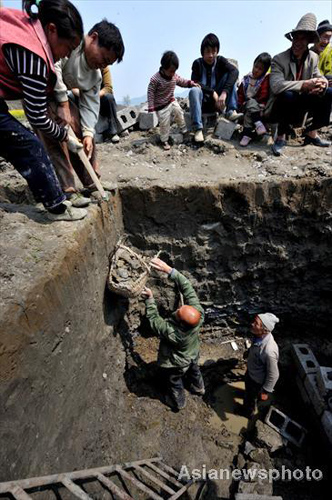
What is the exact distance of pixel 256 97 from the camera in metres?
5.52

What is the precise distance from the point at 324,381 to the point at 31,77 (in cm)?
466

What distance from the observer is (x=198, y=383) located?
433cm

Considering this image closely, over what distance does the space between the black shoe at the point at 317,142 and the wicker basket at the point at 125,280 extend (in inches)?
150

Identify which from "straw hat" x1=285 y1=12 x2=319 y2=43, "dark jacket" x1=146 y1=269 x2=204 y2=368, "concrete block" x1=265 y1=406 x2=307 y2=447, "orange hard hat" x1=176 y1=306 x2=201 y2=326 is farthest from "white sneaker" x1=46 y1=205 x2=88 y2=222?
"straw hat" x1=285 y1=12 x2=319 y2=43

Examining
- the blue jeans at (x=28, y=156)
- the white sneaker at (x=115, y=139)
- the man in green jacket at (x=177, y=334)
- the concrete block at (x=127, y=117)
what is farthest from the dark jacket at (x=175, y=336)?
the concrete block at (x=127, y=117)

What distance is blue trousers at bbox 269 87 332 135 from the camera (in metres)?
4.60

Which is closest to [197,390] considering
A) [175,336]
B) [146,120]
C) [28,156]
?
[175,336]

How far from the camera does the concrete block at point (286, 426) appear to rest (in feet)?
12.9

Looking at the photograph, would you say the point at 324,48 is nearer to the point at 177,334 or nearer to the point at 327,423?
the point at 177,334

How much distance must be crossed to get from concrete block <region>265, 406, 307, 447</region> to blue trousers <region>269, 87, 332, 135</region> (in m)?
4.34

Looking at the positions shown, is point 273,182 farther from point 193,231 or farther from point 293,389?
point 293,389

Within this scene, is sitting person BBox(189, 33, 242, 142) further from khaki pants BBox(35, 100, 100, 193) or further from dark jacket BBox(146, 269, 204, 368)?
dark jacket BBox(146, 269, 204, 368)

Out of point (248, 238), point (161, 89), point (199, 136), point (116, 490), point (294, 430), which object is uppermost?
point (161, 89)

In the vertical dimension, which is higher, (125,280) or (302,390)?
(125,280)
